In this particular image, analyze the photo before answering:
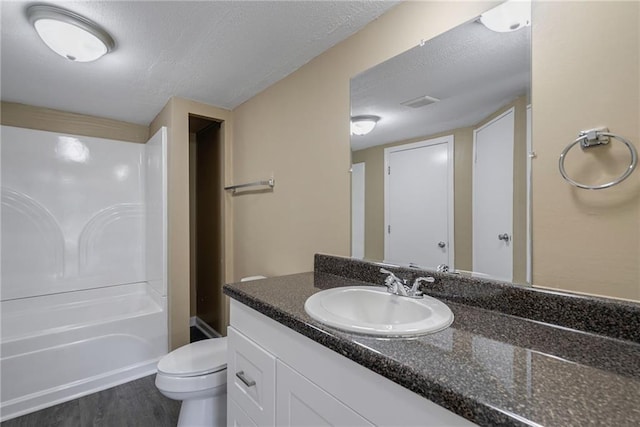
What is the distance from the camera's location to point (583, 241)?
2.81 ft

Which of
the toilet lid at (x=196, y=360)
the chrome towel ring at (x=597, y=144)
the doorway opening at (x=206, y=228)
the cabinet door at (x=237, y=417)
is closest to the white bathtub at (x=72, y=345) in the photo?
the doorway opening at (x=206, y=228)

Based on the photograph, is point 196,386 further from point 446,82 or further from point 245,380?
point 446,82

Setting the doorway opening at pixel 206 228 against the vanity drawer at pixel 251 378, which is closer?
the vanity drawer at pixel 251 378

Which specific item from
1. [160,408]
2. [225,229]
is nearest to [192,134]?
[225,229]

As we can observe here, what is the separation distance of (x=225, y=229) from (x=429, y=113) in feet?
6.66

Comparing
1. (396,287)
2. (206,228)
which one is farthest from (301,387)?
(206,228)

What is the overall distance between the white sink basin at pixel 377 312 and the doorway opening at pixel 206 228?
6.13ft

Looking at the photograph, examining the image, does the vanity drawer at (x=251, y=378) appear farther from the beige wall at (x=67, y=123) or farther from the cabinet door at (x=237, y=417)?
the beige wall at (x=67, y=123)

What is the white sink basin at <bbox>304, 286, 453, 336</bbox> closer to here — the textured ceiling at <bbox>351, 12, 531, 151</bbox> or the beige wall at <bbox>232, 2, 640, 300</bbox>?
the beige wall at <bbox>232, 2, 640, 300</bbox>

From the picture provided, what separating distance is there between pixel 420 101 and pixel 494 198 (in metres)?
0.53

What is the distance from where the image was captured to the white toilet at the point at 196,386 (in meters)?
1.54

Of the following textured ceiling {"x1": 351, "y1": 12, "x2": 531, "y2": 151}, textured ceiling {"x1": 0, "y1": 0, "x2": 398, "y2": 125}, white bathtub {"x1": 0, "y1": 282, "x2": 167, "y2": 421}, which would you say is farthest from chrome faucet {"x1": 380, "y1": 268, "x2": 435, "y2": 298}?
white bathtub {"x1": 0, "y1": 282, "x2": 167, "y2": 421}

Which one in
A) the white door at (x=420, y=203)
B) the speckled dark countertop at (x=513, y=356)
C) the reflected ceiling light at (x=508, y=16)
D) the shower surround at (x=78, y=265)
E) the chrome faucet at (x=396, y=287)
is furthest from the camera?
the shower surround at (x=78, y=265)

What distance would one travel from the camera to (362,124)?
153 centimetres
